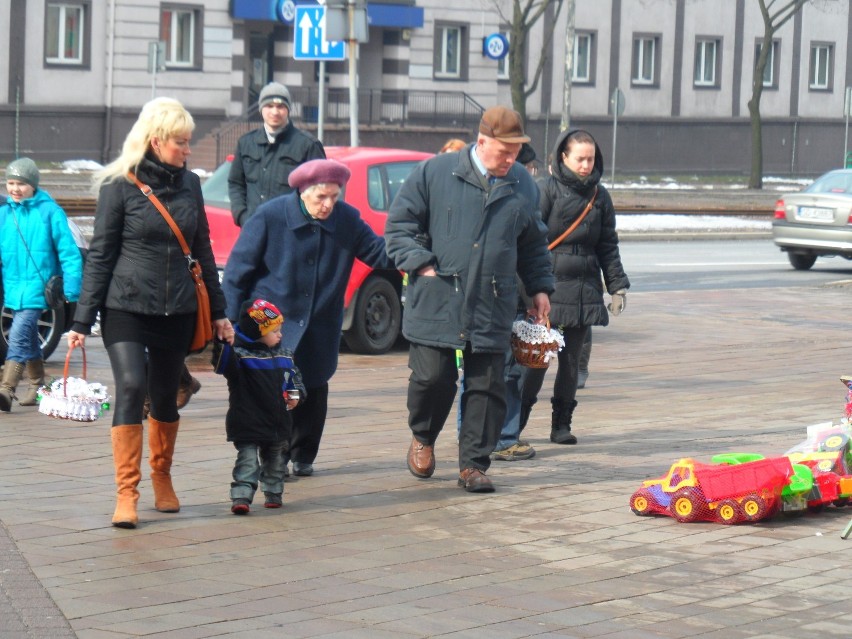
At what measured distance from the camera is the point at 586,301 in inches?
359

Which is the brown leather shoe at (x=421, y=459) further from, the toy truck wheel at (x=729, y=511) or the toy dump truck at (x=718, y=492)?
the toy truck wheel at (x=729, y=511)

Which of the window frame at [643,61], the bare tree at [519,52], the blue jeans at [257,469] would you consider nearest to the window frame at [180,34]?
the bare tree at [519,52]

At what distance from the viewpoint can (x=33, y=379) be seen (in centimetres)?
1014

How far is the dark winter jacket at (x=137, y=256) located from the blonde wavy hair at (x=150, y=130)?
0.16 feet

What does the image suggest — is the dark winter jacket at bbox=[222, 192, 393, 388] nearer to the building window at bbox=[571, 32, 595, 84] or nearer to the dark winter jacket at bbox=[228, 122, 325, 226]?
the dark winter jacket at bbox=[228, 122, 325, 226]

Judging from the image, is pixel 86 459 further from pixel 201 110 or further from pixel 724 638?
pixel 201 110

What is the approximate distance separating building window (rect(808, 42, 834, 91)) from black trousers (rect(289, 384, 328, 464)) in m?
50.6

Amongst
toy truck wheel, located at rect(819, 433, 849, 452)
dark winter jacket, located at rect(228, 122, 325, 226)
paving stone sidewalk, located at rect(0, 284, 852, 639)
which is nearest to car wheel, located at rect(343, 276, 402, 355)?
dark winter jacket, located at rect(228, 122, 325, 226)

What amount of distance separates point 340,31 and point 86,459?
898 centimetres

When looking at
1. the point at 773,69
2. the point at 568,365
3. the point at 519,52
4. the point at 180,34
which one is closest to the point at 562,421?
the point at 568,365

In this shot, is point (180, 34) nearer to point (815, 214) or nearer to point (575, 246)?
point (815, 214)

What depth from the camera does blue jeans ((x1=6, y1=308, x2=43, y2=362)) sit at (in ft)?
32.6

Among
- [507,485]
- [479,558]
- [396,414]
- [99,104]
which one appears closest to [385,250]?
[507,485]

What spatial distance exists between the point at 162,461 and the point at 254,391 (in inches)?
20.8
